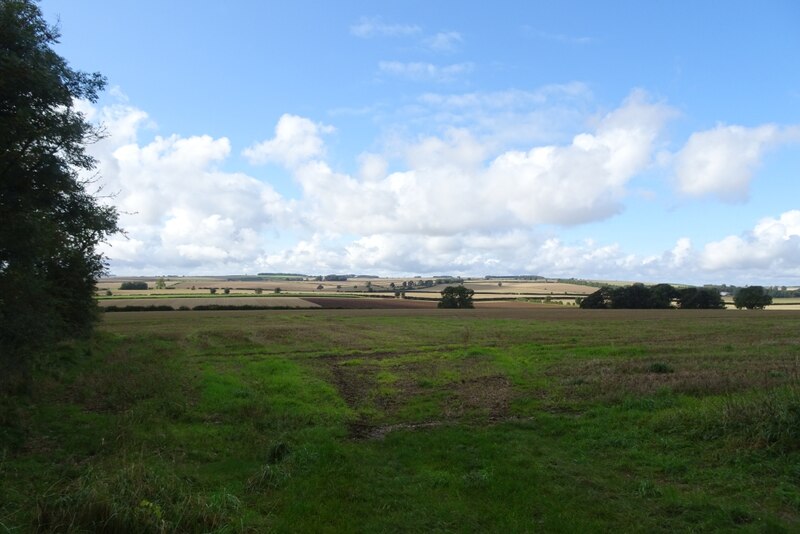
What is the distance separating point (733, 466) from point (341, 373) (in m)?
17.3

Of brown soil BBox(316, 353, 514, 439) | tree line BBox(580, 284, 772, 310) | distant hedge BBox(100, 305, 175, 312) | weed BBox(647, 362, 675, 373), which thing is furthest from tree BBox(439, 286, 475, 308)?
weed BBox(647, 362, 675, 373)

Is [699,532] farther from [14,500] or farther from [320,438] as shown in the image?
[14,500]

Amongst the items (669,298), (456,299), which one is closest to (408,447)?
(456,299)

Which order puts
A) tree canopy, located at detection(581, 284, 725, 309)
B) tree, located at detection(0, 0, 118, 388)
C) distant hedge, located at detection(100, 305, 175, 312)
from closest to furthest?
tree, located at detection(0, 0, 118, 388)
distant hedge, located at detection(100, 305, 175, 312)
tree canopy, located at detection(581, 284, 725, 309)

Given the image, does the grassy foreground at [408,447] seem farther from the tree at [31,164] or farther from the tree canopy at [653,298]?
the tree canopy at [653,298]

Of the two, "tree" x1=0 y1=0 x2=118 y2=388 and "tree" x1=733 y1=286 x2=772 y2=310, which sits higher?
"tree" x1=0 y1=0 x2=118 y2=388

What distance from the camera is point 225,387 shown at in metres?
19.3

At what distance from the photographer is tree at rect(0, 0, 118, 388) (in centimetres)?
1231

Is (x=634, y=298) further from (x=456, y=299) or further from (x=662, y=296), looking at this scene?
(x=456, y=299)

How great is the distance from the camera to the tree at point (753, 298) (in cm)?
9412

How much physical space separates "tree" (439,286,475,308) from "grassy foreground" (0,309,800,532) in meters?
70.5

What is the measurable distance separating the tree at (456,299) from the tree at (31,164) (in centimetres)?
8273

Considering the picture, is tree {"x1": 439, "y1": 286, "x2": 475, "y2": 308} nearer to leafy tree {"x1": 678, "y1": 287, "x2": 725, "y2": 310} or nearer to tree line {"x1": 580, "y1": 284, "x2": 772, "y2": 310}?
tree line {"x1": 580, "y1": 284, "x2": 772, "y2": 310}

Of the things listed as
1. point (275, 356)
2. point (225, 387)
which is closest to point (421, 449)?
point (225, 387)
